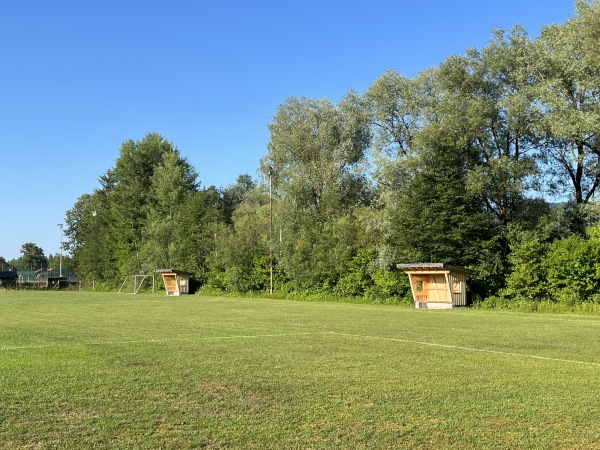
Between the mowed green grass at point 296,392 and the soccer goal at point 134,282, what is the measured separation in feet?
170

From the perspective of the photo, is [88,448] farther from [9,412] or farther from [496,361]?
[496,361]

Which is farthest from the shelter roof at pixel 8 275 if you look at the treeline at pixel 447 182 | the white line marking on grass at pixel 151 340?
the white line marking on grass at pixel 151 340

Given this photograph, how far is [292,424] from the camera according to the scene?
5.85 meters

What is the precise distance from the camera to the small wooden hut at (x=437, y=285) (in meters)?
31.5

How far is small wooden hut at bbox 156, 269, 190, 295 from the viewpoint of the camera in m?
56.1

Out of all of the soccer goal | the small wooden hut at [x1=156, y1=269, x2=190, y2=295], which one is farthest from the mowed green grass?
the soccer goal

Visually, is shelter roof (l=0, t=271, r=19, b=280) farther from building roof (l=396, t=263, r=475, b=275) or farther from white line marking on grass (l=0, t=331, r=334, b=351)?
white line marking on grass (l=0, t=331, r=334, b=351)

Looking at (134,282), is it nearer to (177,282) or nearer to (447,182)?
(177,282)

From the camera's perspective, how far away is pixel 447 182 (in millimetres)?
35594

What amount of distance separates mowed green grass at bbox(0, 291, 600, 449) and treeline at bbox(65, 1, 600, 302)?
19869mm

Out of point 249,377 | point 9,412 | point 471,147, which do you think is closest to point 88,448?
point 9,412

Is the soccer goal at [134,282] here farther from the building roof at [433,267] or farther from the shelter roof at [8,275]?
the building roof at [433,267]

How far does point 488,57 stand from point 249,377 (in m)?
32.4

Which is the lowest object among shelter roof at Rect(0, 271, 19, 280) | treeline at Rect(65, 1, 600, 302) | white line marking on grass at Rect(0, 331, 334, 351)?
white line marking on grass at Rect(0, 331, 334, 351)
